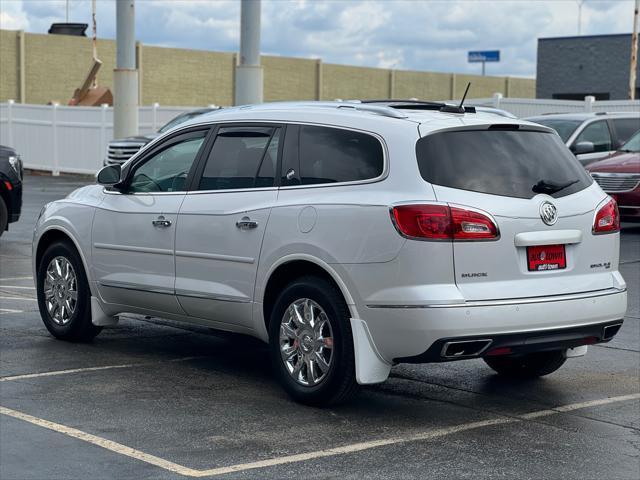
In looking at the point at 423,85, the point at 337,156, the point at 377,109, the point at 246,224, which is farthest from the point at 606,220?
the point at 423,85

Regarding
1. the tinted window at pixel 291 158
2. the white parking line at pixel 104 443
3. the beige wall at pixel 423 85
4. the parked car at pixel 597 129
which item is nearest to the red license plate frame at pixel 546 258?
the tinted window at pixel 291 158

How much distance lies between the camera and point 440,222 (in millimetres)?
6633

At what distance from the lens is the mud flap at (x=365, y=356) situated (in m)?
6.82

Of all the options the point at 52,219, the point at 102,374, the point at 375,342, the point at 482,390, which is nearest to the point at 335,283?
the point at 375,342

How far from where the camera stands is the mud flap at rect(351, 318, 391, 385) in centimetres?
682

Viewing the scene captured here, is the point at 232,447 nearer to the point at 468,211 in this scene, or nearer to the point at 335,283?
the point at 335,283

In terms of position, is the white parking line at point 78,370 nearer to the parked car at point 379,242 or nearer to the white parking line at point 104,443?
the parked car at point 379,242

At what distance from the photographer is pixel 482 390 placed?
785 centimetres

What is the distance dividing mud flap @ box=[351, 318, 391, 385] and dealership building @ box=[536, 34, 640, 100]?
148 feet

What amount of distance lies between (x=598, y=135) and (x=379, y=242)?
1475 cm

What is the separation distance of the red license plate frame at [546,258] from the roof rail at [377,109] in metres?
1.12

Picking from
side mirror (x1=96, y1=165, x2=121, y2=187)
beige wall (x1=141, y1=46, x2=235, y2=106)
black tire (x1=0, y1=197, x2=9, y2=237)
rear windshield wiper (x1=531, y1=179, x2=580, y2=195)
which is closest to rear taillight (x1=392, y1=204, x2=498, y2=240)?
rear windshield wiper (x1=531, y1=179, x2=580, y2=195)

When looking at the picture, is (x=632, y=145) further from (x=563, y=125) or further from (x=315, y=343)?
(x=315, y=343)

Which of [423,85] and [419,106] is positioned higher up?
[423,85]
